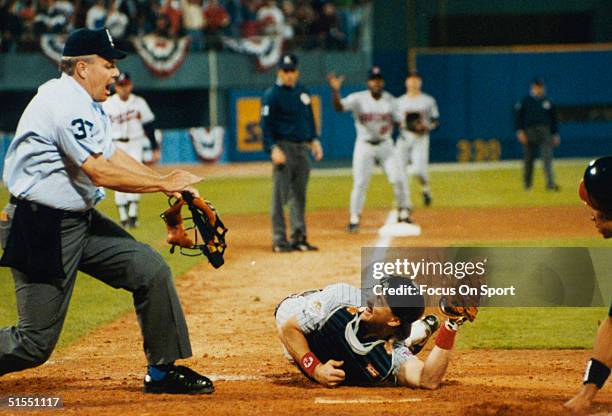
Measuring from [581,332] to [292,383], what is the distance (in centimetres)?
315

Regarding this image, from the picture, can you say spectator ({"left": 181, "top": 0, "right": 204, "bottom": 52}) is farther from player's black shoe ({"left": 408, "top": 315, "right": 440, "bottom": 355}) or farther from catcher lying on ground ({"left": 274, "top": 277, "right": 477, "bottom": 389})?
catcher lying on ground ({"left": 274, "top": 277, "right": 477, "bottom": 389})

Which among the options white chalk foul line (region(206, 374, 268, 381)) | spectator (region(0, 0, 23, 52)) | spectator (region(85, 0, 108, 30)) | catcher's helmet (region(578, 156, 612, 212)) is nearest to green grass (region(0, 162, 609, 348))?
white chalk foul line (region(206, 374, 268, 381))

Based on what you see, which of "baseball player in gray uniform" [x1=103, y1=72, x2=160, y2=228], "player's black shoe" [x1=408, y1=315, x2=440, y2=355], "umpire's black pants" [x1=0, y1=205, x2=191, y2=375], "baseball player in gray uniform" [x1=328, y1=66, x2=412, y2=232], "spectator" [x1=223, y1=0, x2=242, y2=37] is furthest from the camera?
"spectator" [x1=223, y1=0, x2=242, y2=37]

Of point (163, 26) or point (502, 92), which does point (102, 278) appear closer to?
point (163, 26)

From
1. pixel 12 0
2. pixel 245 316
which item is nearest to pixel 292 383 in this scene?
pixel 245 316

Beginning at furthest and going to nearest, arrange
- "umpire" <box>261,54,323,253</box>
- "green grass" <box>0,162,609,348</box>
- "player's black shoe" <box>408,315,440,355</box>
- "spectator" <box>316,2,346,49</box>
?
"spectator" <box>316,2,346,49</box> → "umpire" <box>261,54,323,253</box> → "green grass" <box>0,162,609,348</box> → "player's black shoe" <box>408,315,440,355</box>

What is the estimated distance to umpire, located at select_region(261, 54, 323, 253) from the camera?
1353 centimetres

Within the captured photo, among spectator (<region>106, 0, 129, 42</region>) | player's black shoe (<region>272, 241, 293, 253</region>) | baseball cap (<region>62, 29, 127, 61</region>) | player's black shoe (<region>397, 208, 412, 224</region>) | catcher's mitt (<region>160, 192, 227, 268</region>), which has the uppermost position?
baseball cap (<region>62, 29, 127, 61</region>)

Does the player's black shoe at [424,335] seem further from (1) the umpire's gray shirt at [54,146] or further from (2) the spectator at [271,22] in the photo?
(2) the spectator at [271,22]

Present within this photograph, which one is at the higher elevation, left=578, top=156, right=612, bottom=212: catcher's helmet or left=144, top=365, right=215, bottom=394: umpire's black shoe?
left=578, top=156, right=612, bottom=212: catcher's helmet

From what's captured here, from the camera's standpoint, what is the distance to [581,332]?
8.77 m

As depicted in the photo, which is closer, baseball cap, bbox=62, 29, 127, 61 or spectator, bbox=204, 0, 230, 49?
baseball cap, bbox=62, 29, 127, 61

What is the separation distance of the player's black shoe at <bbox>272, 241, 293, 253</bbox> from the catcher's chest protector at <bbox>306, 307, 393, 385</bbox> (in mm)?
6999

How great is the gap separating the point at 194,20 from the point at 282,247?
1831 cm
